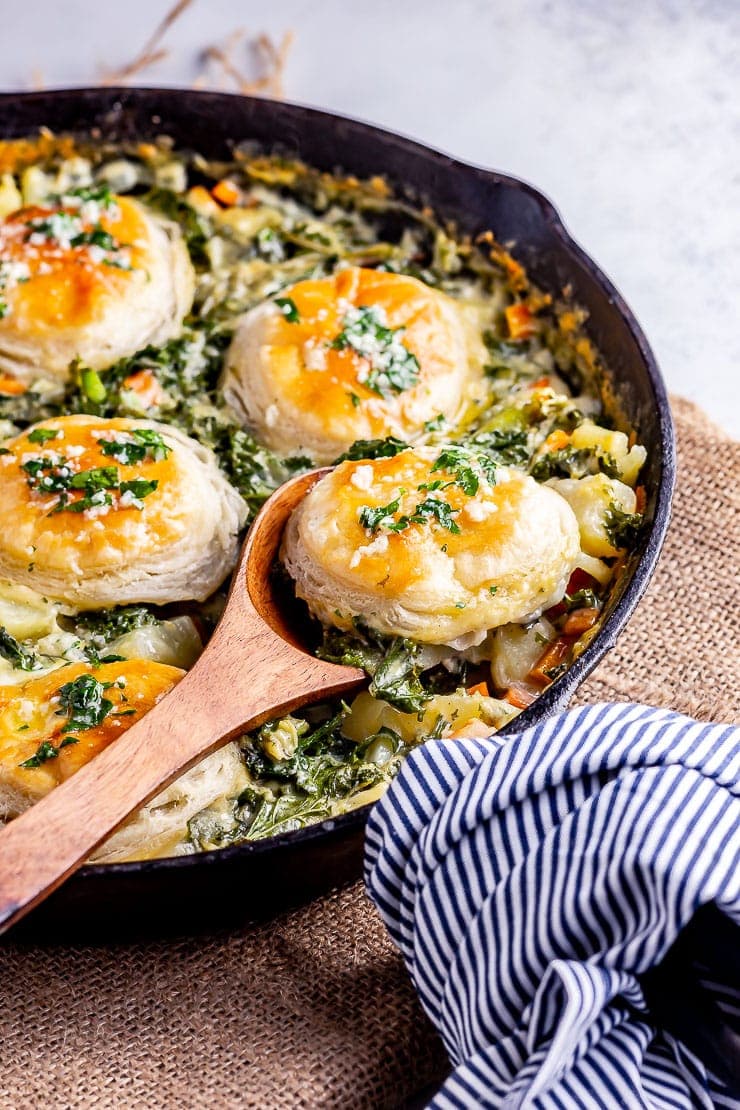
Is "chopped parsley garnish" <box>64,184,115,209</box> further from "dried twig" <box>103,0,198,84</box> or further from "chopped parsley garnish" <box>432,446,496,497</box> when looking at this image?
"dried twig" <box>103,0,198,84</box>

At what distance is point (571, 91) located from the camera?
7.80 metres

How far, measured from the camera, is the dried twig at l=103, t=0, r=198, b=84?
7492mm

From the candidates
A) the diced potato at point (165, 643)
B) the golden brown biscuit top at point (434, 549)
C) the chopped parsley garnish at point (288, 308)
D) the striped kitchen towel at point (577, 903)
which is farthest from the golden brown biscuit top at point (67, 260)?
the striped kitchen towel at point (577, 903)

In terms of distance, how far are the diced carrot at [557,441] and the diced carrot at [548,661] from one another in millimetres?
790

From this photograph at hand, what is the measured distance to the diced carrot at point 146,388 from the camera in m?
5.16

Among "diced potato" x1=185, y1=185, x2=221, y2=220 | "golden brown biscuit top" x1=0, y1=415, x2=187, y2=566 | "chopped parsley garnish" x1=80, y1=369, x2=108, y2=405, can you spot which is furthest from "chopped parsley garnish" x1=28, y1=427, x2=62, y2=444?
"diced potato" x1=185, y1=185, x2=221, y2=220

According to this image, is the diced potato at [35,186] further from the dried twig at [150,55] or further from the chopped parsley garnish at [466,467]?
the chopped parsley garnish at [466,467]

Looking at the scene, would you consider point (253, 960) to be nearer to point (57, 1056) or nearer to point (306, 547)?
point (57, 1056)

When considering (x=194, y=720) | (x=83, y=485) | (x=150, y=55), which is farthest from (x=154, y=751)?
(x=150, y=55)

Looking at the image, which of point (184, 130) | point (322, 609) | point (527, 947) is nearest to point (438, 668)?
point (322, 609)

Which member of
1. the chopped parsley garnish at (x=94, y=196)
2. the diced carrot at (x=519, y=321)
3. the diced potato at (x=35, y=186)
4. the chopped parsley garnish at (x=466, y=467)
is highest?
the diced carrot at (x=519, y=321)

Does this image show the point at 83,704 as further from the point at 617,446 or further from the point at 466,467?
the point at 617,446

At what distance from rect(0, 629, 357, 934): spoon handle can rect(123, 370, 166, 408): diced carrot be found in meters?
1.39

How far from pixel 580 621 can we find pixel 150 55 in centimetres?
471
